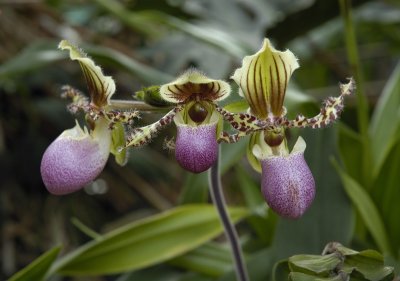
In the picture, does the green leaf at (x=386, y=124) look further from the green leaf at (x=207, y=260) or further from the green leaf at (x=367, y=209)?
the green leaf at (x=207, y=260)

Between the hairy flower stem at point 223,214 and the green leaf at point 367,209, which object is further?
the green leaf at point 367,209

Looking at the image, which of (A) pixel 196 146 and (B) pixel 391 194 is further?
(B) pixel 391 194

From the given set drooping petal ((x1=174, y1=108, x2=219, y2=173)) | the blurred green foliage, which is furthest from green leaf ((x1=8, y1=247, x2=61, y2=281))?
drooping petal ((x1=174, y1=108, x2=219, y2=173))

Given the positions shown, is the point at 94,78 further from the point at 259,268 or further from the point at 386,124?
the point at 386,124

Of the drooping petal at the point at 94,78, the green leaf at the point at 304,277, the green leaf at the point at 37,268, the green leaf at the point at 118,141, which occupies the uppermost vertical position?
the drooping petal at the point at 94,78

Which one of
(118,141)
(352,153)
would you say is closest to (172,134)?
(352,153)

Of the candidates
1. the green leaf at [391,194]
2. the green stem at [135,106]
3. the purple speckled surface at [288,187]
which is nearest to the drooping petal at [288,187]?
the purple speckled surface at [288,187]

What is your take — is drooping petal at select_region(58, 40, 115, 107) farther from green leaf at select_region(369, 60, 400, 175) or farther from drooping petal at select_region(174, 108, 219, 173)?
green leaf at select_region(369, 60, 400, 175)
